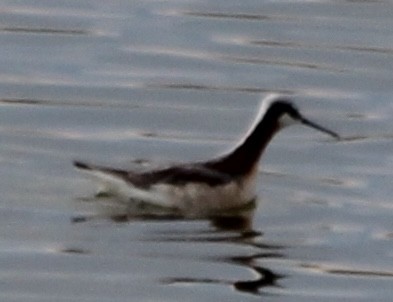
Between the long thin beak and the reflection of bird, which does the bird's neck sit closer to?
the reflection of bird

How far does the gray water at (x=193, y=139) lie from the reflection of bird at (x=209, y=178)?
251 mm

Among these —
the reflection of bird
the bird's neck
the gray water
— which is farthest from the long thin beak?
the gray water

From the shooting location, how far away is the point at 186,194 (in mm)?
19188

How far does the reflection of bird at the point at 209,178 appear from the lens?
1906 centimetres

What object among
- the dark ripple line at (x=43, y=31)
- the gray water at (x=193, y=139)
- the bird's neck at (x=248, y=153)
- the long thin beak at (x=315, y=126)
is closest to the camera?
the gray water at (x=193, y=139)

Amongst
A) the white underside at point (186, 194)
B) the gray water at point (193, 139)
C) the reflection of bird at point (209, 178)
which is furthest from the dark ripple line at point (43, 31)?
the white underside at point (186, 194)

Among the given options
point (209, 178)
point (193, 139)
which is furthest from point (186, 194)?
point (193, 139)

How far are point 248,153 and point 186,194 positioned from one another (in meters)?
0.68

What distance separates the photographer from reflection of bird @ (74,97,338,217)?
19.1 meters

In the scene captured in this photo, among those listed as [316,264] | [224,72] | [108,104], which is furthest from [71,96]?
[316,264]

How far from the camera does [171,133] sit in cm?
2134

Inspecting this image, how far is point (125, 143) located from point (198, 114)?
4.33 ft

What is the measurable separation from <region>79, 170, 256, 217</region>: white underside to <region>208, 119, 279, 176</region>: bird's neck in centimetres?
9

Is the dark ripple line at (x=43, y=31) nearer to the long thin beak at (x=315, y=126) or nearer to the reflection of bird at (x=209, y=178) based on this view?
the long thin beak at (x=315, y=126)
